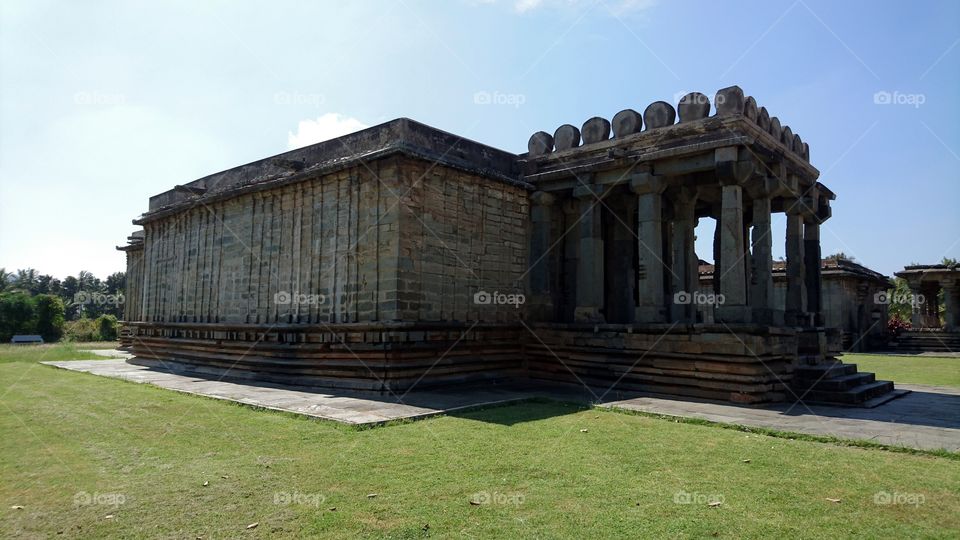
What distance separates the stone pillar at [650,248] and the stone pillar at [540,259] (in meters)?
2.83

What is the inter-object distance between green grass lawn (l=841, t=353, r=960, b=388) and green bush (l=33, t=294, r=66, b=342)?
52032mm

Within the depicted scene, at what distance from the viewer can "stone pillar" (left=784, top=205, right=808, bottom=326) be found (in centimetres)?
1532

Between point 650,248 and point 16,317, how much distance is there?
49.0 metres

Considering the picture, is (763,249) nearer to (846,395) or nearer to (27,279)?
(846,395)

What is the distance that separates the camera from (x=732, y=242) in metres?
12.2

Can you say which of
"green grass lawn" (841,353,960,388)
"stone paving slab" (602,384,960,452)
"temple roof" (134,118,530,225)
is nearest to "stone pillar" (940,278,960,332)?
"green grass lawn" (841,353,960,388)

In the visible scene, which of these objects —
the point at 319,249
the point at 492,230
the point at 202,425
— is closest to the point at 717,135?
the point at 492,230

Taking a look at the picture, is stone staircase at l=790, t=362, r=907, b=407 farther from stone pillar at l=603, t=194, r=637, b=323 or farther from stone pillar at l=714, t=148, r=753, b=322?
stone pillar at l=603, t=194, r=637, b=323

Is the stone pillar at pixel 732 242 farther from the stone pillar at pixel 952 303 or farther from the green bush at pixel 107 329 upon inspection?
the green bush at pixel 107 329

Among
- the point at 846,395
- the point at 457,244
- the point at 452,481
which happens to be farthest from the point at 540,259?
the point at 452,481

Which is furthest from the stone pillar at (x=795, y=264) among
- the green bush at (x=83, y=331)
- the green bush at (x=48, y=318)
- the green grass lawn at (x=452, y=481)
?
the green bush at (x=48, y=318)

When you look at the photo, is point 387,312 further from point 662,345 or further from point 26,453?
point 26,453

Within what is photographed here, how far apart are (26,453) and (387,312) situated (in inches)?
266

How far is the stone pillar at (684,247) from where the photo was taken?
17.0 m
